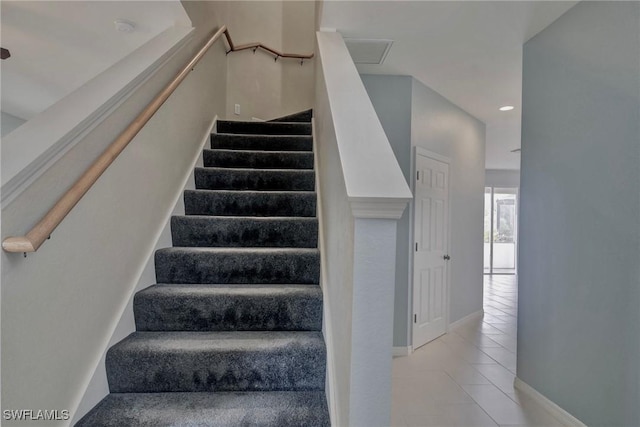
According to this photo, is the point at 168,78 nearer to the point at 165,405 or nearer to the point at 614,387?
the point at 165,405

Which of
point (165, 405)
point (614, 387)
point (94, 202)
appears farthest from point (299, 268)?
point (614, 387)

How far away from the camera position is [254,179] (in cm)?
251

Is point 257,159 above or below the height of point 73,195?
above

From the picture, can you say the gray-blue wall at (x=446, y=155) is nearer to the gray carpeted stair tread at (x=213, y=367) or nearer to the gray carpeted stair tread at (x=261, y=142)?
the gray carpeted stair tread at (x=261, y=142)

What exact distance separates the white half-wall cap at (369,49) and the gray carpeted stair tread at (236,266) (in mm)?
1734

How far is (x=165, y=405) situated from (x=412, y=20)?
2593mm

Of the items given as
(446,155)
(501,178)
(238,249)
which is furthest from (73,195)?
(501,178)

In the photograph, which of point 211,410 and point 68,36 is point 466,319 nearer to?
point 211,410

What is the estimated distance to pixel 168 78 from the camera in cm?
195

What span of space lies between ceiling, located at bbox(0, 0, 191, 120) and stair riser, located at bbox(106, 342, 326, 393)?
1.91 m

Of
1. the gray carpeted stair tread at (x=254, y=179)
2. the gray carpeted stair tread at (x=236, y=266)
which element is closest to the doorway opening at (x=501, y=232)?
the gray carpeted stair tread at (x=254, y=179)

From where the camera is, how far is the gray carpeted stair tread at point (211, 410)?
1.24m

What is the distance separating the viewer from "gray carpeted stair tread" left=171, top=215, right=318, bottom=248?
6.86ft

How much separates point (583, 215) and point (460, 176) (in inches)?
86.9
